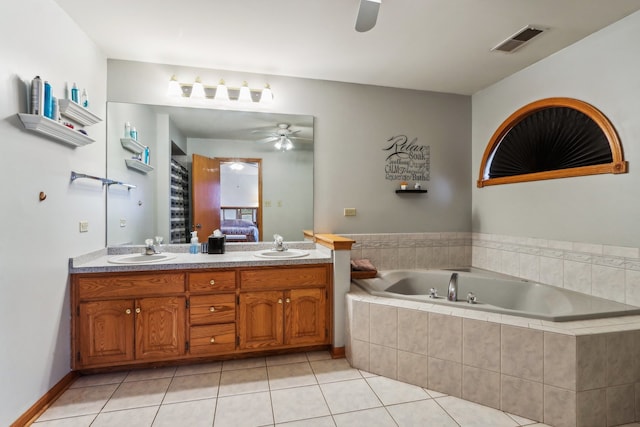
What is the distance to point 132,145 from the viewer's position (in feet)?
8.71

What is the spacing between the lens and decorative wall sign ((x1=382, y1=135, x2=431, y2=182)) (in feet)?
10.7

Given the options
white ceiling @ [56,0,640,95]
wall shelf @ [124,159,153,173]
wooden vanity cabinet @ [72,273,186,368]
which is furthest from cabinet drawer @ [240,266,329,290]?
white ceiling @ [56,0,640,95]

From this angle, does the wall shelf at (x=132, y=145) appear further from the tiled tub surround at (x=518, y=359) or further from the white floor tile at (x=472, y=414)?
the white floor tile at (x=472, y=414)

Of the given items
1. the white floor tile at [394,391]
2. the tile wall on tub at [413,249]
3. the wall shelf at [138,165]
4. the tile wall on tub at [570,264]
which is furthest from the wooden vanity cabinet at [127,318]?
the tile wall on tub at [570,264]

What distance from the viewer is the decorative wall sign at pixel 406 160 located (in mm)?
3268

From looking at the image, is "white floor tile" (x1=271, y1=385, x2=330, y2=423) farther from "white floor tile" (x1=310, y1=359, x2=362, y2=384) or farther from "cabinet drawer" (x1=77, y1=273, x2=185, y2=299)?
"cabinet drawer" (x1=77, y1=273, x2=185, y2=299)

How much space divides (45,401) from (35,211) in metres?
1.15

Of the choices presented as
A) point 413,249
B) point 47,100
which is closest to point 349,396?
point 413,249

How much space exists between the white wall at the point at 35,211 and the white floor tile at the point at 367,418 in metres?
1.74

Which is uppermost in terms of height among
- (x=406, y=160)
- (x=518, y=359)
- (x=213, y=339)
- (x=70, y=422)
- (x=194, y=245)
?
(x=406, y=160)

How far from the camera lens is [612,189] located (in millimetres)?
2170

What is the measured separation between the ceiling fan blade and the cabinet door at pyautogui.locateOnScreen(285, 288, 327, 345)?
1.90 m

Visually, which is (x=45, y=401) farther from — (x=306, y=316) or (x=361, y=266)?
(x=361, y=266)

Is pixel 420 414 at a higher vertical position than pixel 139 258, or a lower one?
lower
